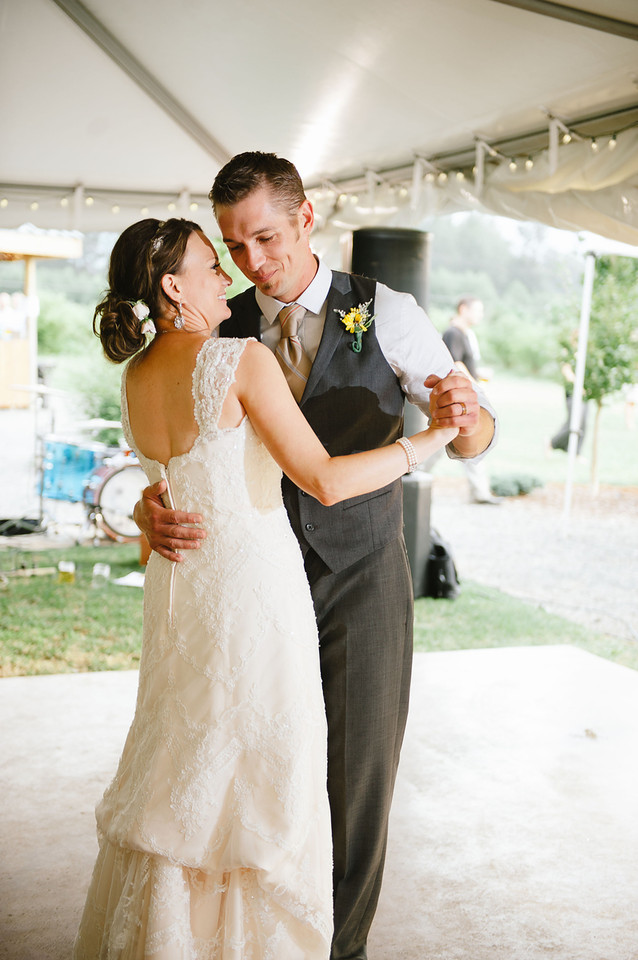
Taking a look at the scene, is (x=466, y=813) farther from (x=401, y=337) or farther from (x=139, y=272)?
(x=139, y=272)

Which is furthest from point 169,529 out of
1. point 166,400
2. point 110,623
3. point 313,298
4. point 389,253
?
point 110,623

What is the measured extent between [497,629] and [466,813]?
2.96 metres

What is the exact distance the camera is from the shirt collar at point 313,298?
2184mm

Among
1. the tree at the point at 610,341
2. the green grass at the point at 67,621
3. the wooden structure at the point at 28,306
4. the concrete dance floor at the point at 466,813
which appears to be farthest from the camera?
the wooden structure at the point at 28,306

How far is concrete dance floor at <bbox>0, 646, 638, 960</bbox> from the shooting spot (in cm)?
265

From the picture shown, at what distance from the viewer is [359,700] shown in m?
2.17

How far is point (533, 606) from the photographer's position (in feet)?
23.2

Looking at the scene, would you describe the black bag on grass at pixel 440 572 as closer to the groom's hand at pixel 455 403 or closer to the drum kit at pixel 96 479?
the drum kit at pixel 96 479

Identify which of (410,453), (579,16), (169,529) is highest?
(579,16)

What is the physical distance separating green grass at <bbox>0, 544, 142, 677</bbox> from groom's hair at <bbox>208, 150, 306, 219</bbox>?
3.80 metres

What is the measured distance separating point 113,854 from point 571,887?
1666 millimetres

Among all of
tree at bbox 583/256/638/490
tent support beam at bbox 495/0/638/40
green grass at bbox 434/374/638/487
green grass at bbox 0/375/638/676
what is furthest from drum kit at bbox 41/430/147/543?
green grass at bbox 434/374/638/487

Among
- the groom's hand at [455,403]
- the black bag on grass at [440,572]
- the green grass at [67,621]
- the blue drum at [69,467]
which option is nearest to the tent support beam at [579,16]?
the groom's hand at [455,403]

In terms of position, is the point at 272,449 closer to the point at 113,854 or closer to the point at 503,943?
the point at 113,854
